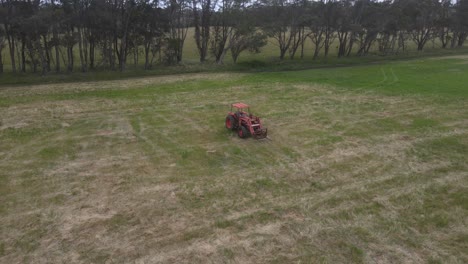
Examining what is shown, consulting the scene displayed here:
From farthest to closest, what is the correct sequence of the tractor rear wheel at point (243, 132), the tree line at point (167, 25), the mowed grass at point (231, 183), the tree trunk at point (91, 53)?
the tree trunk at point (91, 53)
the tree line at point (167, 25)
the tractor rear wheel at point (243, 132)
the mowed grass at point (231, 183)

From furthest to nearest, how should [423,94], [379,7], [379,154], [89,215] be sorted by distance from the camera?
[379,7] → [423,94] → [379,154] → [89,215]

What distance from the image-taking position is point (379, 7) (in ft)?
147

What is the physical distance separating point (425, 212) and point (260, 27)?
32629 millimetres

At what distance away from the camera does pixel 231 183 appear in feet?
33.9

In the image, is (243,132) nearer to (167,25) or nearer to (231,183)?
(231,183)

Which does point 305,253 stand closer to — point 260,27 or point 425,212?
point 425,212

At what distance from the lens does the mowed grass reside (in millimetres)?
7527

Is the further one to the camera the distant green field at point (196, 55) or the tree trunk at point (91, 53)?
the distant green field at point (196, 55)

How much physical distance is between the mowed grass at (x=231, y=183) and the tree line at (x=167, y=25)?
1158 cm

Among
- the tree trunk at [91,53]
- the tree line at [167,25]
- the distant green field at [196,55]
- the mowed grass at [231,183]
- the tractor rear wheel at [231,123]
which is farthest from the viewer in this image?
the distant green field at [196,55]

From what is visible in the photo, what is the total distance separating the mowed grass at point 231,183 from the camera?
7.53 metres

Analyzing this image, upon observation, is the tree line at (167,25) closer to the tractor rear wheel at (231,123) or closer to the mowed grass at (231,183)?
the mowed grass at (231,183)

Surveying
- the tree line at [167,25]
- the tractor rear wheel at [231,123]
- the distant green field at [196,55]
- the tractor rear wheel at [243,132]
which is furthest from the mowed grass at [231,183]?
the distant green field at [196,55]

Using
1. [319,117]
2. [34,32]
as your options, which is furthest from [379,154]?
[34,32]
